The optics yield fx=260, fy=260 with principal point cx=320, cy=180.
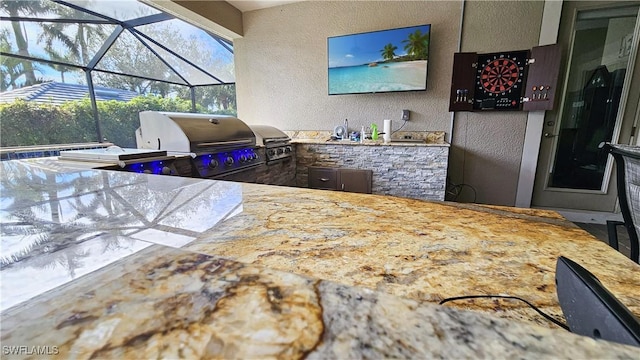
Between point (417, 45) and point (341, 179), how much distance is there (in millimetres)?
1735

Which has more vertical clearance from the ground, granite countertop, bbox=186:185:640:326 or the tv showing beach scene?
the tv showing beach scene

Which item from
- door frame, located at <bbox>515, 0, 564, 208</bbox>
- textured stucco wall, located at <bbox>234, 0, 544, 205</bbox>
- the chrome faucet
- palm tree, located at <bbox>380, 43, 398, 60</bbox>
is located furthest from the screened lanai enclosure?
door frame, located at <bbox>515, 0, 564, 208</bbox>

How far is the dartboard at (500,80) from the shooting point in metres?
2.77

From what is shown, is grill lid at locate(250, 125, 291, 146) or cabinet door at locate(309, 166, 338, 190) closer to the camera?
grill lid at locate(250, 125, 291, 146)

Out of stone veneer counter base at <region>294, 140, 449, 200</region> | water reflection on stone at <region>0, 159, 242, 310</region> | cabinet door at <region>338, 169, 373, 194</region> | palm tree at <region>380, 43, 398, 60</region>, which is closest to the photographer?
water reflection on stone at <region>0, 159, 242, 310</region>

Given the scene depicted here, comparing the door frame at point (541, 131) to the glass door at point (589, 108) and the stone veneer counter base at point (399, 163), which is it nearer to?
the glass door at point (589, 108)

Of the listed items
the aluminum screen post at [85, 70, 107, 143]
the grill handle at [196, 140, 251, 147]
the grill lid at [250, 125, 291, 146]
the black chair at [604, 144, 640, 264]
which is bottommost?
the black chair at [604, 144, 640, 264]

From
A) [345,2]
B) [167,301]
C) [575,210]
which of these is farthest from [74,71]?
[575,210]

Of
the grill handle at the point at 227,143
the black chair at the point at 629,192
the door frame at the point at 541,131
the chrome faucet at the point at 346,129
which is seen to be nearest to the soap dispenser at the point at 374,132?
the chrome faucet at the point at 346,129

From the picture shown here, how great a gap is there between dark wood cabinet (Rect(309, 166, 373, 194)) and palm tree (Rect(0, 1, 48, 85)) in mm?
3454

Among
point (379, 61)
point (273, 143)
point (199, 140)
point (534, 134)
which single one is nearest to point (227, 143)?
point (199, 140)

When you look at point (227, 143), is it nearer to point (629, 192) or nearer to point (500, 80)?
point (629, 192)

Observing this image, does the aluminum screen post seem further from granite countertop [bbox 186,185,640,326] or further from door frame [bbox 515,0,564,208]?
door frame [bbox 515,0,564,208]

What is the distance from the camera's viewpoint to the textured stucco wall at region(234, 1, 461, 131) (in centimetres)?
302
